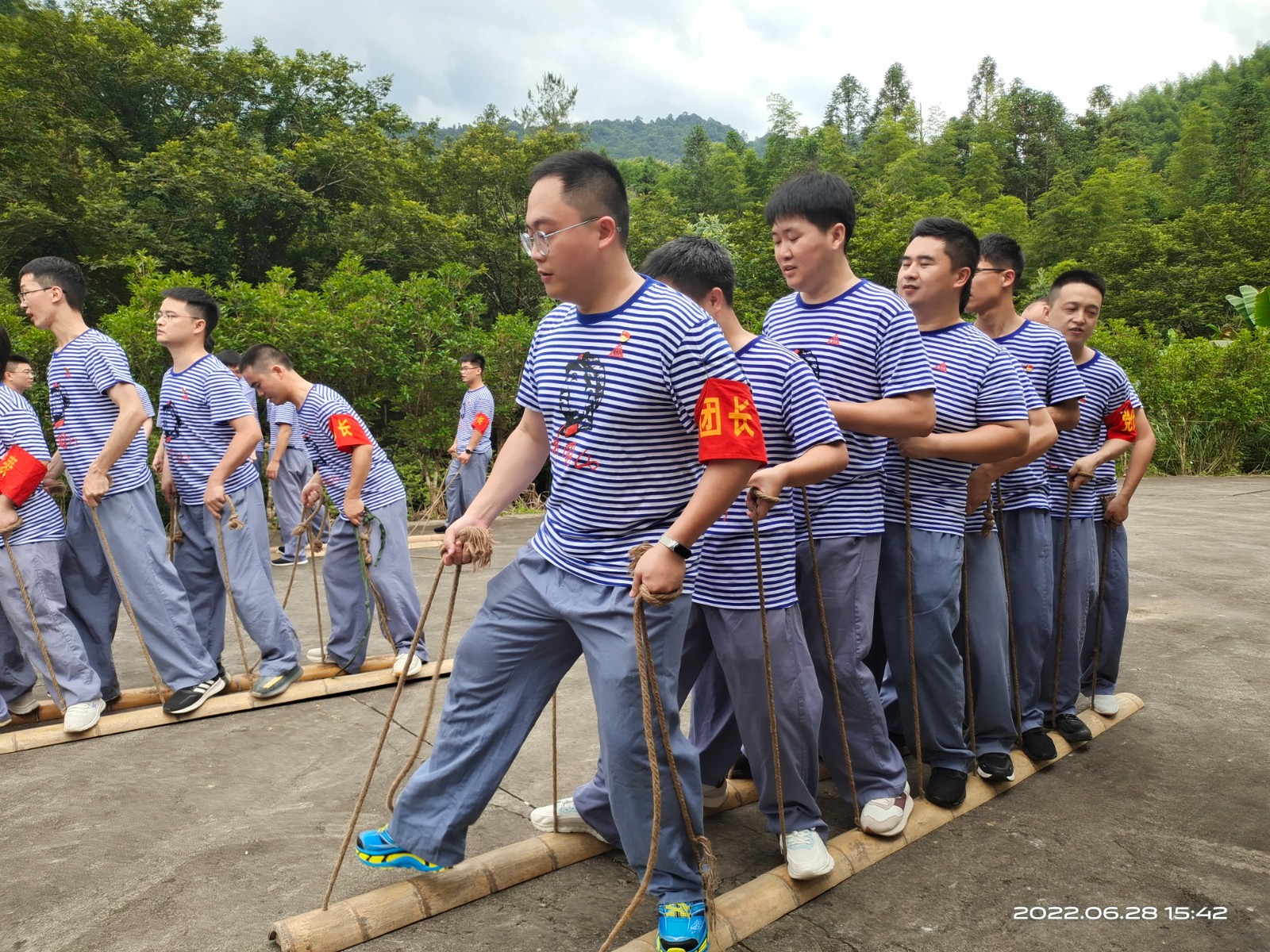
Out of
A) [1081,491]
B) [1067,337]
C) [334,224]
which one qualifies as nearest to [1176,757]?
[1081,491]

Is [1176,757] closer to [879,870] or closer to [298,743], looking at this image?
[879,870]

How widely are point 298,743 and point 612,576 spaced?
245cm

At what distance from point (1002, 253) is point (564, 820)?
2.84 metres

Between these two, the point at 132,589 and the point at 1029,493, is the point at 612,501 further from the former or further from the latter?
the point at 132,589

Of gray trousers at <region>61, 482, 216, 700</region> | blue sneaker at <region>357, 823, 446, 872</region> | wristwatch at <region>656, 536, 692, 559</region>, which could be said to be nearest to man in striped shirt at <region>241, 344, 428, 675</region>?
gray trousers at <region>61, 482, 216, 700</region>

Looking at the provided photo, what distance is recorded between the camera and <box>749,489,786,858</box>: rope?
9.18 ft

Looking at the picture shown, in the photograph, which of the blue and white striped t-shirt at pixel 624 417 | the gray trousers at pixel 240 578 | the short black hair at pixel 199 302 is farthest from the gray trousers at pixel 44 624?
the blue and white striped t-shirt at pixel 624 417

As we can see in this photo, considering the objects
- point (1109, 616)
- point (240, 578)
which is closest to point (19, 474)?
point (240, 578)

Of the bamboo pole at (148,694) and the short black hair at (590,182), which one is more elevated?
the short black hair at (590,182)

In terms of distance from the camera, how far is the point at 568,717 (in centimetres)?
454

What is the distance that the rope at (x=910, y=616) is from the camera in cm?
339

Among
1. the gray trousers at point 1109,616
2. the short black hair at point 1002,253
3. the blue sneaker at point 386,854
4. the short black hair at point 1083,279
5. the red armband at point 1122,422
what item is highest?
the short black hair at point 1002,253

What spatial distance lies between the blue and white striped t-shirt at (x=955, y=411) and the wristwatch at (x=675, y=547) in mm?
1445

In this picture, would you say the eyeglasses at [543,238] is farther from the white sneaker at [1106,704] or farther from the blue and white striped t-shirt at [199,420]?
the white sneaker at [1106,704]
